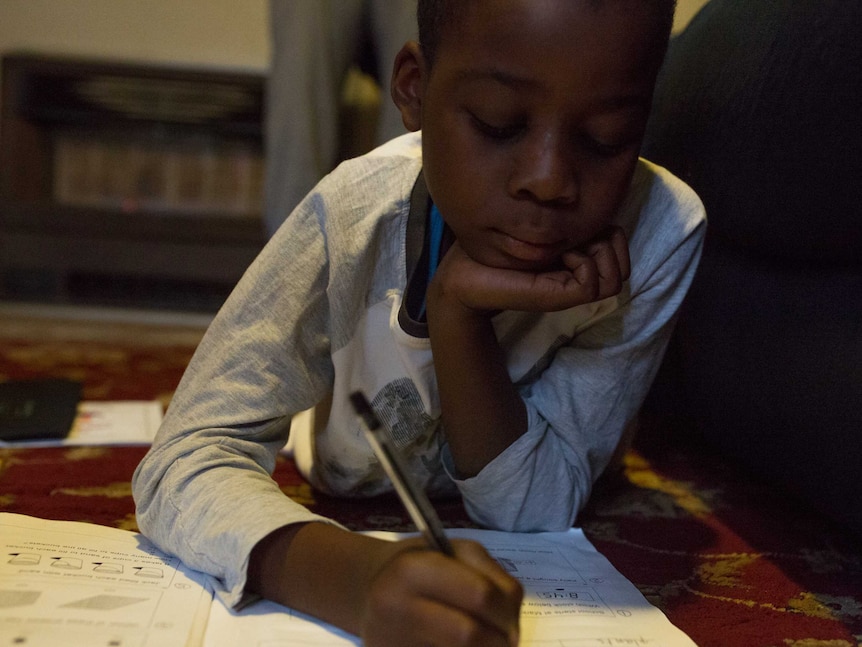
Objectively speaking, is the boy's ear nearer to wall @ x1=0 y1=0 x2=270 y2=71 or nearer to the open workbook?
the open workbook

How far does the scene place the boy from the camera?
480mm

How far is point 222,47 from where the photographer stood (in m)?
2.29

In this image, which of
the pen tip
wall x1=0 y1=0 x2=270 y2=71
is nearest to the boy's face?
the pen tip

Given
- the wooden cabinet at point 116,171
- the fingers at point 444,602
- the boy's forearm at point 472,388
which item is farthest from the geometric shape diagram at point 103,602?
A: the wooden cabinet at point 116,171

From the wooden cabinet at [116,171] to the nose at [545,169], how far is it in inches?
68.0

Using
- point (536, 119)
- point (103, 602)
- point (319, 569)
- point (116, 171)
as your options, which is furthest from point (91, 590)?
point (116, 171)

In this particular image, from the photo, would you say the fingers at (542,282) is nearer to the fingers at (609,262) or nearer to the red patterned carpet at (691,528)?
the fingers at (609,262)

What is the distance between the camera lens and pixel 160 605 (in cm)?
49

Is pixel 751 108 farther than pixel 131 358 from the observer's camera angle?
No

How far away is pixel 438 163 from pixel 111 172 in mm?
2003

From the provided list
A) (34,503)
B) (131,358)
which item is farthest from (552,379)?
(131,358)

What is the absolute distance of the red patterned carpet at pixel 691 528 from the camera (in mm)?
599

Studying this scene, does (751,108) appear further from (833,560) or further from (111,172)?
(111,172)

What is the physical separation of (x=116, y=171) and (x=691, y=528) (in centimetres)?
200
